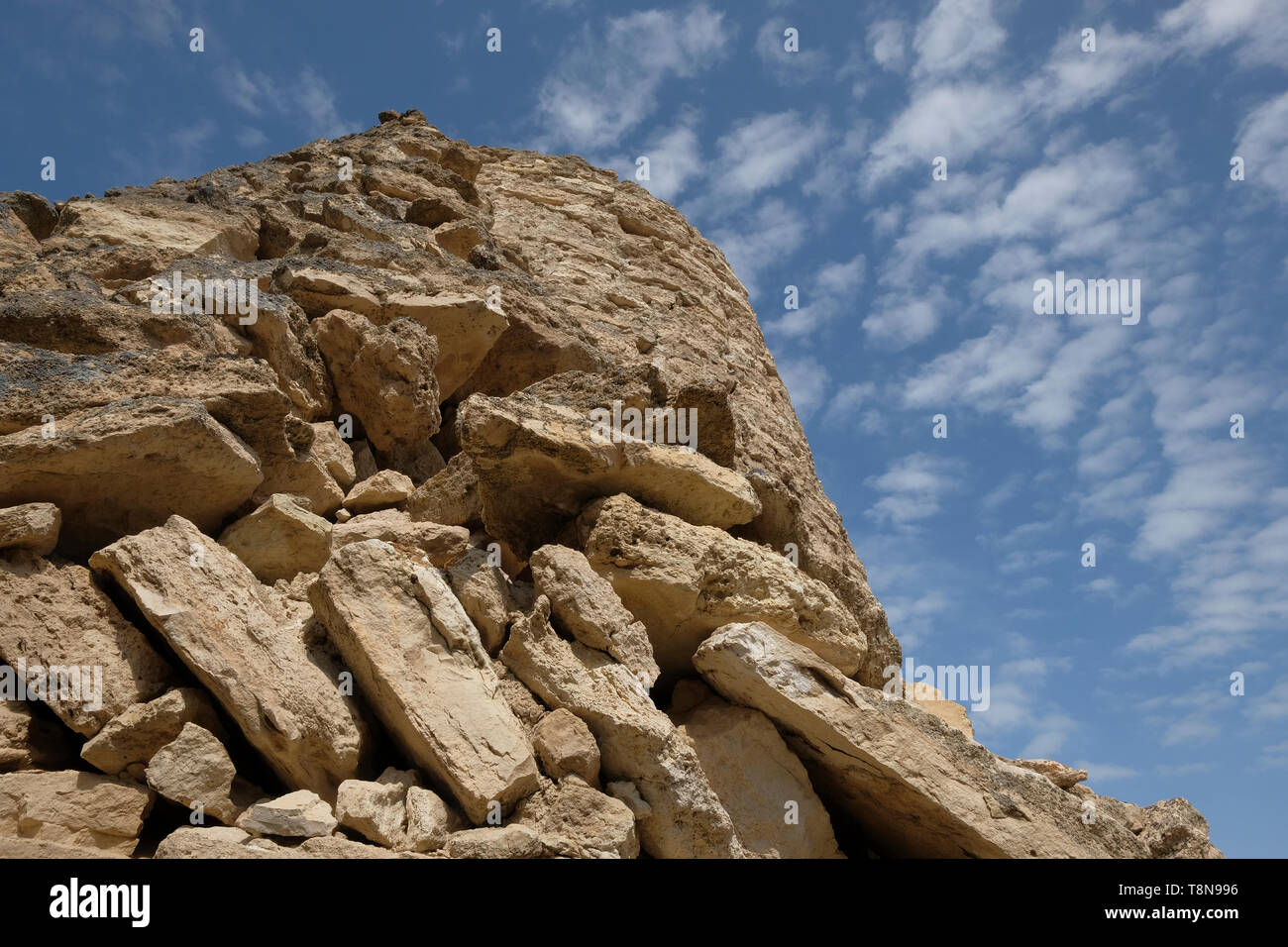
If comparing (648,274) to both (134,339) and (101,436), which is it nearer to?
(134,339)

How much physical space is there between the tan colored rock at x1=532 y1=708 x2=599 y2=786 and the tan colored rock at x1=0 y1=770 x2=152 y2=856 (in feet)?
6.70

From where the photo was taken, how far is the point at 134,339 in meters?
7.61

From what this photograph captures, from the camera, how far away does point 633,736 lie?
18.7ft

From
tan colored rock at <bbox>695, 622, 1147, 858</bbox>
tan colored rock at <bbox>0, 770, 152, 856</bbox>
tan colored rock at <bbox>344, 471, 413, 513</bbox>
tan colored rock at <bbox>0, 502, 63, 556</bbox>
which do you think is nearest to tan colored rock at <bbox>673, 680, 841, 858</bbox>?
tan colored rock at <bbox>695, 622, 1147, 858</bbox>

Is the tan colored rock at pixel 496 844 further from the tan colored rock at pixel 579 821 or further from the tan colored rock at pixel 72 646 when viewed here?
the tan colored rock at pixel 72 646

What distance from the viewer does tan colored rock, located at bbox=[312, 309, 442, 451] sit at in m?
8.55

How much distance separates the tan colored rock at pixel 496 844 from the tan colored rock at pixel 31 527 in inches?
121

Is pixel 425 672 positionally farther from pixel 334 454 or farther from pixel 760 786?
pixel 334 454

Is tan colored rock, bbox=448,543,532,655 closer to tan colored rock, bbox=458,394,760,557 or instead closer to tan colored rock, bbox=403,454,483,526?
tan colored rock, bbox=458,394,760,557

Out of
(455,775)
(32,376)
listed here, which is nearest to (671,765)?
(455,775)

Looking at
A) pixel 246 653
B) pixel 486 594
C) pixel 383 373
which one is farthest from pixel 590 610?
pixel 383 373

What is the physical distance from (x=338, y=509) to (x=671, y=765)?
3.72 metres

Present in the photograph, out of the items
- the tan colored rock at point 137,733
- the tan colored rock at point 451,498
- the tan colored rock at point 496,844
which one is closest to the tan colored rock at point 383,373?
the tan colored rock at point 451,498

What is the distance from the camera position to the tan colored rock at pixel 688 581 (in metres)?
6.86
